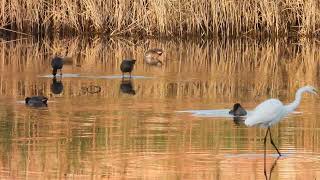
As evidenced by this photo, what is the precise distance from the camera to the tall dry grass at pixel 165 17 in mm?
28531

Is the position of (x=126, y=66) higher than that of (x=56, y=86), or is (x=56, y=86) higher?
(x=126, y=66)

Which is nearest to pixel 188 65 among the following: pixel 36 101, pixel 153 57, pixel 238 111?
pixel 153 57

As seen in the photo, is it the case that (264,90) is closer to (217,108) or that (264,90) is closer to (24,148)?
(217,108)

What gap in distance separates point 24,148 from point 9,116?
106 inches

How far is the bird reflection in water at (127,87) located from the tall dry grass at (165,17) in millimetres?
9169

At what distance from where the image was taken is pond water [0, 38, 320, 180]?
10922mm

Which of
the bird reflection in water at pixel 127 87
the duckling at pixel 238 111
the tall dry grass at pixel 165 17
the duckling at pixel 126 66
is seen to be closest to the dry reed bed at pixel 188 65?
the bird reflection in water at pixel 127 87

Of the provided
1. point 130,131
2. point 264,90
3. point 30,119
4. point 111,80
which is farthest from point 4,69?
point 130,131

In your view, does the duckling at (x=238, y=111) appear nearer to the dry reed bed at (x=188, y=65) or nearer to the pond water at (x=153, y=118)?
the pond water at (x=153, y=118)

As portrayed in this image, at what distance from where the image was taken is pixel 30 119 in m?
14.5

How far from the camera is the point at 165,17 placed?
28391 millimetres

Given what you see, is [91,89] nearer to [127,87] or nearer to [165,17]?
[127,87]

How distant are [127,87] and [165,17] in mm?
10226

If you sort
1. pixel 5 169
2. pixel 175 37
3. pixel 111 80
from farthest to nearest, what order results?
pixel 175 37 < pixel 111 80 < pixel 5 169
